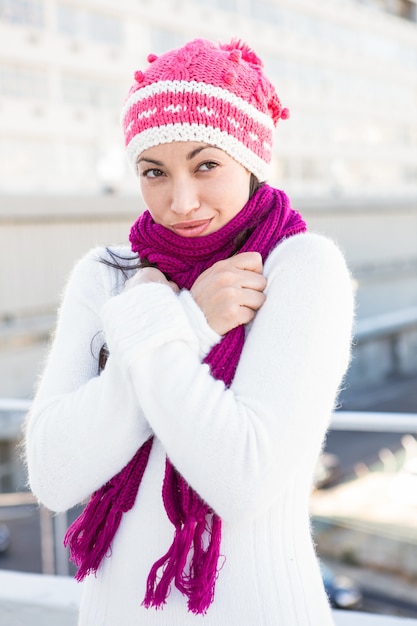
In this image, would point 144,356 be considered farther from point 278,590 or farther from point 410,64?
point 410,64

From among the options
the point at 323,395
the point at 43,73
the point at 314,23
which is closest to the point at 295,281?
the point at 323,395

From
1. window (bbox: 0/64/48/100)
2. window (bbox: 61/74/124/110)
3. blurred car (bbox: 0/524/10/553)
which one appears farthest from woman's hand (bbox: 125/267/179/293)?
window (bbox: 61/74/124/110)

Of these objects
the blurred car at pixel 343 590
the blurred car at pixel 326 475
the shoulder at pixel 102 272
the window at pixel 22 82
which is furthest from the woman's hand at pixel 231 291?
the window at pixel 22 82

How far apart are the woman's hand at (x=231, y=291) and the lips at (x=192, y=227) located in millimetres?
66

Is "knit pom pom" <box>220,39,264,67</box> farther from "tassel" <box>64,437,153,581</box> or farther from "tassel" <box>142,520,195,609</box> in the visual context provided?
"tassel" <box>142,520,195,609</box>

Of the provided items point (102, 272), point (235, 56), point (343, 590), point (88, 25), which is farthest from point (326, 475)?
point (88, 25)

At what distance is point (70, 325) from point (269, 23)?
35.0 meters

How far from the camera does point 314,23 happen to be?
35625mm

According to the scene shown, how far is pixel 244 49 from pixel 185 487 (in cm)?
76

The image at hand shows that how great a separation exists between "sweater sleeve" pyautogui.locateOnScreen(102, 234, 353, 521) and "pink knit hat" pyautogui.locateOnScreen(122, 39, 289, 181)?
9.3 inches

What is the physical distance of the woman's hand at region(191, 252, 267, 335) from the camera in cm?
113

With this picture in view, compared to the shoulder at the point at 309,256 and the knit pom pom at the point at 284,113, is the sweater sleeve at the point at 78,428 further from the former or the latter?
the knit pom pom at the point at 284,113

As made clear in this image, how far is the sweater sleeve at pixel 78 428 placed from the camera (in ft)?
3.57

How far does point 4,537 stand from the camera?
35.4 ft
